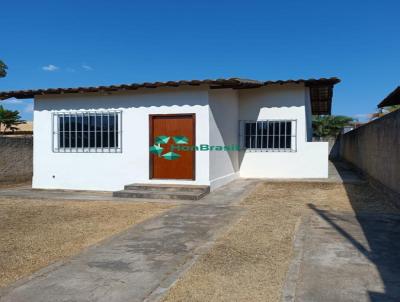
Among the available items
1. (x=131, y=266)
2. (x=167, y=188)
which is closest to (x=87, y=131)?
(x=167, y=188)

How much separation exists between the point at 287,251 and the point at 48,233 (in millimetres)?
3618

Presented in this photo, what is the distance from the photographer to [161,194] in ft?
30.9

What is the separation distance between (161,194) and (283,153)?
5.44 metres

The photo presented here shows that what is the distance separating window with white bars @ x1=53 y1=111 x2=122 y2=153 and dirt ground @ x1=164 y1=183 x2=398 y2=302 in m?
4.37

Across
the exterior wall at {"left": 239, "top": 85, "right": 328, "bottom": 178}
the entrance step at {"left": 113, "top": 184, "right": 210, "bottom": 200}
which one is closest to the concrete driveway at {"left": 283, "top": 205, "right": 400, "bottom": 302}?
the entrance step at {"left": 113, "top": 184, "right": 210, "bottom": 200}

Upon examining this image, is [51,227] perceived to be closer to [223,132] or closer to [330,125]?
[223,132]

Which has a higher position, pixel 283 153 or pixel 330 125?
pixel 330 125

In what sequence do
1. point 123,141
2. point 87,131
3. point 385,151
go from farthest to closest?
point 87,131 → point 123,141 → point 385,151

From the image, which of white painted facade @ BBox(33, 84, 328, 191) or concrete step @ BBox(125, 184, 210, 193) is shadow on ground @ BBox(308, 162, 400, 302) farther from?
white painted facade @ BBox(33, 84, 328, 191)

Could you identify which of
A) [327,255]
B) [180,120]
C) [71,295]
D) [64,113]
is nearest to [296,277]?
[327,255]

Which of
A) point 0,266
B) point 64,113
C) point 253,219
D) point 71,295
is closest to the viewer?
point 71,295

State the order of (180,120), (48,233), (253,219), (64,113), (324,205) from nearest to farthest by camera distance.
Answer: (48,233), (253,219), (324,205), (180,120), (64,113)

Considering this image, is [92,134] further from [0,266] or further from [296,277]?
[296,277]

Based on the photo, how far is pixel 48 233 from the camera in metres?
5.96
